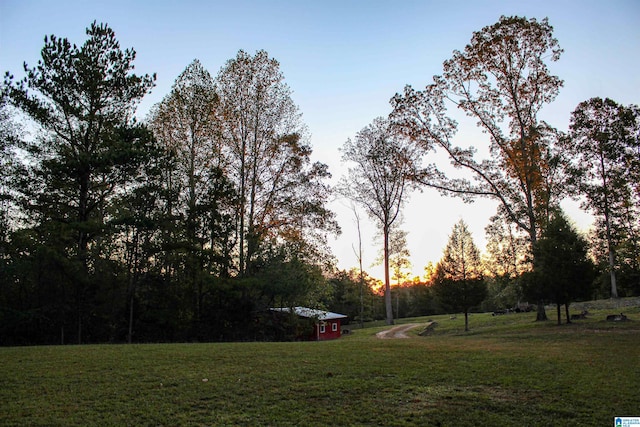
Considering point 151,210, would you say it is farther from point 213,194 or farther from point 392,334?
point 392,334

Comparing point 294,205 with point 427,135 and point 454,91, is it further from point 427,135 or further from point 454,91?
point 454,91

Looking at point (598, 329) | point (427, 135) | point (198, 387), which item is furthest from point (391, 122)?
point (198, 387)

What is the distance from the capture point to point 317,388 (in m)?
7.29

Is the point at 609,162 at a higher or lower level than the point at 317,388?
higher

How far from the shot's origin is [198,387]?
722 centimetres

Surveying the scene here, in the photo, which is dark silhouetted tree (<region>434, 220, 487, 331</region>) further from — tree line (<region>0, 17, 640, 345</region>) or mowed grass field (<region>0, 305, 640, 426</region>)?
mowed grass field (<region>0, 305, 640, 426</region>)

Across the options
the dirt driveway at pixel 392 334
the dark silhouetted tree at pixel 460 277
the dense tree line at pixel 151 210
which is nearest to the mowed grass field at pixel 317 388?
the dense tree line at pixel 151 210

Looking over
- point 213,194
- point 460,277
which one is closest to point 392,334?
point 460,277

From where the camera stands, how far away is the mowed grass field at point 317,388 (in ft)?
18.7

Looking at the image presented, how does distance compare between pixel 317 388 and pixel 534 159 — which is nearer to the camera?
pixel 317 388

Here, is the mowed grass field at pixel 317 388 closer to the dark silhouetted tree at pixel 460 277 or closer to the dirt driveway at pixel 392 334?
the dark silhouetted tree at pixel 460 277

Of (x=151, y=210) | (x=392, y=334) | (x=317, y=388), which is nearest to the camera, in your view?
(x=317, y=388)

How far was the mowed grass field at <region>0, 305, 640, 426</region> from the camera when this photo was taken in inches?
225

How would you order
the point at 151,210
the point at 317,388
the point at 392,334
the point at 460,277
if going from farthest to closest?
the point at 392,334 < the point at 460,277 < the point at 151,210 < the point at 317,388
